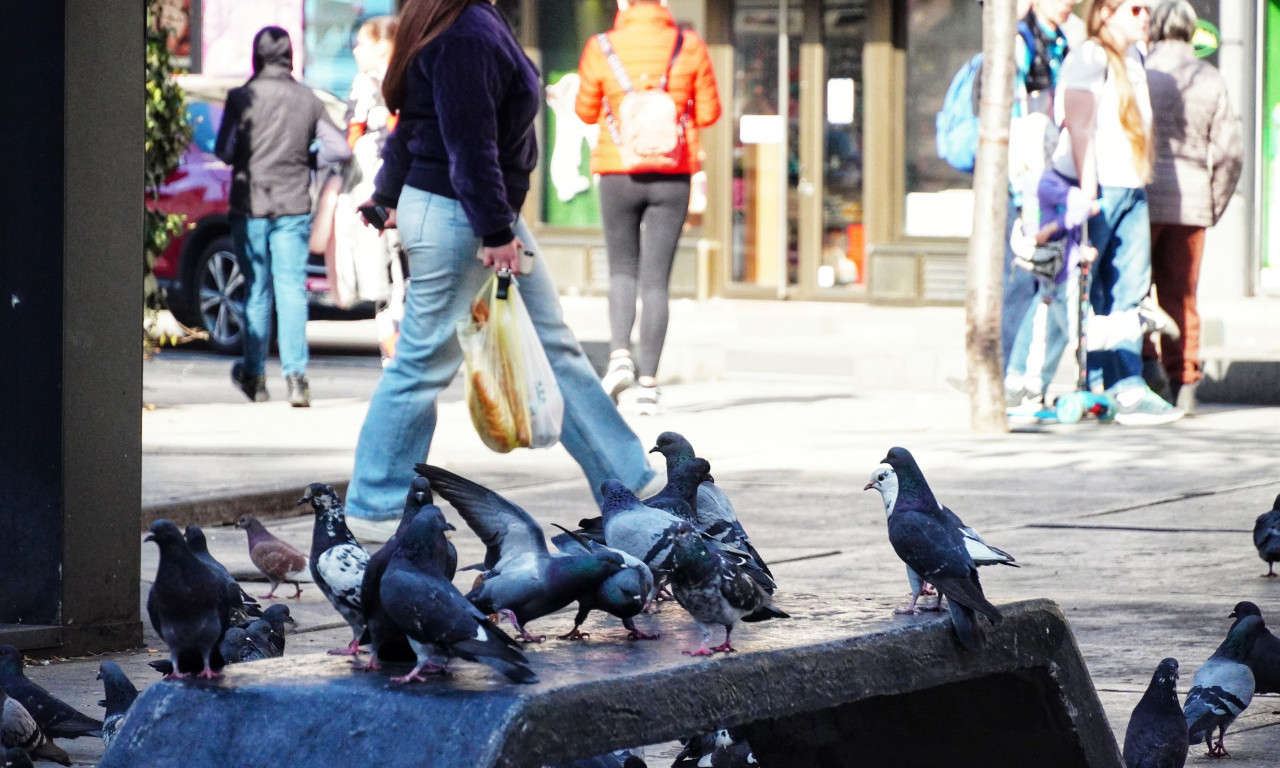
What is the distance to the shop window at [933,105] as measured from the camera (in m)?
19.5

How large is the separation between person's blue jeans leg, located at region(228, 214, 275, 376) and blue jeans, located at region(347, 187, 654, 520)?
5048 millimetres

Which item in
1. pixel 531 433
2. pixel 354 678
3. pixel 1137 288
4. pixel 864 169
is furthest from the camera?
pixel 864 169

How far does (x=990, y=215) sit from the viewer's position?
10.9 meters

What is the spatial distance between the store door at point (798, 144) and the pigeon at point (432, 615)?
16.8 meters

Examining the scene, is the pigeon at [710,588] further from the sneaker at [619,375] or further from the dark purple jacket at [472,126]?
the sneaker at [619,375]

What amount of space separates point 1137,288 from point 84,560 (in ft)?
23.6

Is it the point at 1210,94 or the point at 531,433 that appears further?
the point at 1210,94

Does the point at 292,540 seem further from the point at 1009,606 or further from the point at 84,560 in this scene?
the point at 1009,606

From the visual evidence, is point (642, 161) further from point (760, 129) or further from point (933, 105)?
point (760, 129)

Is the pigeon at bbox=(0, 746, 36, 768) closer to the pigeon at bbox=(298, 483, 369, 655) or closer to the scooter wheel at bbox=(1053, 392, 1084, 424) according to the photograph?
the pigeon at bbox=(298, 483, 369, 655)

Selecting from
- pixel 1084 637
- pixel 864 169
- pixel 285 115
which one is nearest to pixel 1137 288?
pixel 285 115

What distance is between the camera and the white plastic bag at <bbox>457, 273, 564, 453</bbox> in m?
7.36

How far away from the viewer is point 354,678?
11.8ft

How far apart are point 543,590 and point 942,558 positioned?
0.79m
